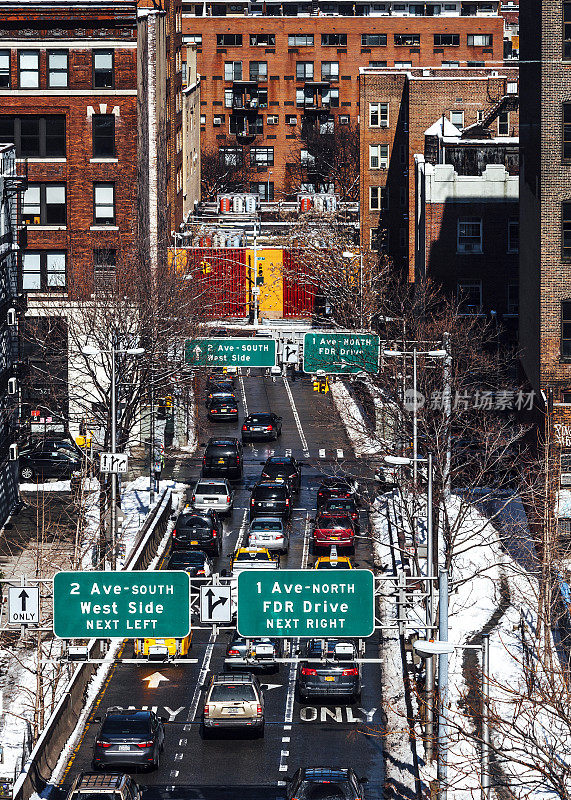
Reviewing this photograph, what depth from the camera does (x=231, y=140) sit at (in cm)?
17588

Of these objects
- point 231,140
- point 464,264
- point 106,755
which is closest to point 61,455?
point 464,264

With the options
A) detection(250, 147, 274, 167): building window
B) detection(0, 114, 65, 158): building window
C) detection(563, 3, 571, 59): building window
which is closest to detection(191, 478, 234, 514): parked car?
detection(0, 114, 65, 158): building window

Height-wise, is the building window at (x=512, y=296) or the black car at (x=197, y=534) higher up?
the building window at (x=512, y=296)

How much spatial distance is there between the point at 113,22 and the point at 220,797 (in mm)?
50356

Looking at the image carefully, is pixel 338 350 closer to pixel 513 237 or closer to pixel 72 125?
pixel 513 237

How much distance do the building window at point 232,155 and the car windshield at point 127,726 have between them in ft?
436

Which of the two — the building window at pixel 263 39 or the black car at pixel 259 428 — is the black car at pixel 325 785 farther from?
the building window at pixel 263 39

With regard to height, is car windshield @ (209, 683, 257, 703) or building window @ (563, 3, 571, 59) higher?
building window @ (563, 3, 571, 59)

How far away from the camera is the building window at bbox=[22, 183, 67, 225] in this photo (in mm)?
84438

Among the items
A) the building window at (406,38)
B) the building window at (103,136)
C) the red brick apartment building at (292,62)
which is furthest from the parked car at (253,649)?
the building window at (406,38)

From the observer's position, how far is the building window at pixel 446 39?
175625mm

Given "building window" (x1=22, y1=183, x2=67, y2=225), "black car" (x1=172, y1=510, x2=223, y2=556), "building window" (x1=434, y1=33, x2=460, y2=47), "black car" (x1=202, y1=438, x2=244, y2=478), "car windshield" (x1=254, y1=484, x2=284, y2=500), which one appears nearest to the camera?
"black car" (x1=172, y1=510, x2=223, y2=556)

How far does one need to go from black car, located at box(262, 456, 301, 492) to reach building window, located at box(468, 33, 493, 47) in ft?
352

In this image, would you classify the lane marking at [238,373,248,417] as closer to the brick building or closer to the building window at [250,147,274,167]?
the brick building
